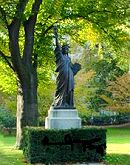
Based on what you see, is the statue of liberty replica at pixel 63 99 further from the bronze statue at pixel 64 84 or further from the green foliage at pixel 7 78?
the green foliage at pixel 7 78

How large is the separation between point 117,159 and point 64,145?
2153 mm

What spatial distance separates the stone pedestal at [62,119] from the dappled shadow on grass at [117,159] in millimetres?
1613

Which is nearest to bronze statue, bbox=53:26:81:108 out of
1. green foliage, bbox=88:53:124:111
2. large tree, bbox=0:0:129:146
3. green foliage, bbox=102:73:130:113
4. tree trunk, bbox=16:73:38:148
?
large tree, bbox=0:0:129:146

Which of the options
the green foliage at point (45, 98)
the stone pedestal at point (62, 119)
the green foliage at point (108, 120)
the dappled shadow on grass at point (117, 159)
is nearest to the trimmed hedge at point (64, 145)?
the dappled shadow on grass at point (117, 159)

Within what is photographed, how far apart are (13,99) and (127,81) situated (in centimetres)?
920

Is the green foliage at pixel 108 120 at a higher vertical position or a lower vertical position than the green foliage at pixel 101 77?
lower

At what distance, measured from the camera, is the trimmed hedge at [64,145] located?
648 inches

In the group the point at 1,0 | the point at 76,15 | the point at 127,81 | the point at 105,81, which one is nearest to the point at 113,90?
the point at 127,81

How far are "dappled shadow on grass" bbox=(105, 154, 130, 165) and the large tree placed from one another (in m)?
4.37

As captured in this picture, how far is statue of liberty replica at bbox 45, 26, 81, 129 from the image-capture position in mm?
17484

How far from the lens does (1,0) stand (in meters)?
18.3

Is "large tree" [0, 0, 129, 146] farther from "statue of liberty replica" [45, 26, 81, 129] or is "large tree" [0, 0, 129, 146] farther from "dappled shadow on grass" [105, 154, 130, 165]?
"dappled shadow on grass" [105, 154, 130, 165]

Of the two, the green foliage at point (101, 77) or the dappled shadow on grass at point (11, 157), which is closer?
the dappled shadow on grass at point (11, 157)

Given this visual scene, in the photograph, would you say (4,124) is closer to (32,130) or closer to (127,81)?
(127,81)
